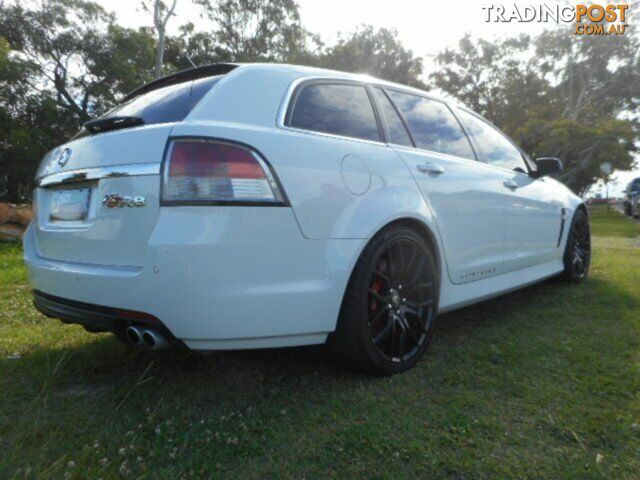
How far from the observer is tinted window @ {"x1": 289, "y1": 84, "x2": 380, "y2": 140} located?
2141mm

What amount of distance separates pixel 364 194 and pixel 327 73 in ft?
2.49

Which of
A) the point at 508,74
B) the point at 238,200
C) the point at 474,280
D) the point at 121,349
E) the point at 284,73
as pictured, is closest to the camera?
the point at 238,200

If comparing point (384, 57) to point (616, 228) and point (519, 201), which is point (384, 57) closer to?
point (616, 228)

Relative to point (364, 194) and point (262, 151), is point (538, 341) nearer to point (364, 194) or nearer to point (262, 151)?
point (364, 194)

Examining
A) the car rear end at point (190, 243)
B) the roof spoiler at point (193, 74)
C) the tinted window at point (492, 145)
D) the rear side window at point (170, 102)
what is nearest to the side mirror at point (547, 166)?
the tinted window at point (492, 145)

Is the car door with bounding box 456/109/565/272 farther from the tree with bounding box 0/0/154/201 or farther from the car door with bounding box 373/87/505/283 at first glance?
the tree with bounding box 0/0/154/201

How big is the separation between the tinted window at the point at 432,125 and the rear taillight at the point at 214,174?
1.26 meters

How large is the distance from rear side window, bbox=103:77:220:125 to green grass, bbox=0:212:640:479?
1236mm

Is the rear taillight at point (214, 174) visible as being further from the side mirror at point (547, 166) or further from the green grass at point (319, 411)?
the side mirror at point (547, 166)

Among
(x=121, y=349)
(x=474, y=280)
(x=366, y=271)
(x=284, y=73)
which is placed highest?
(x=284, y=73)

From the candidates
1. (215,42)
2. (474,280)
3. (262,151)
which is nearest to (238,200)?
(262,151)

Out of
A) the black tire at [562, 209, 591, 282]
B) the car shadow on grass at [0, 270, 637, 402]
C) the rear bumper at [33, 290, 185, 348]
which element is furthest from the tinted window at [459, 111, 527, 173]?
the rear bumper at [33, 290, 185, 348]

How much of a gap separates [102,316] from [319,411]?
38.3 inches

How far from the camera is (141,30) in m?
20.2
